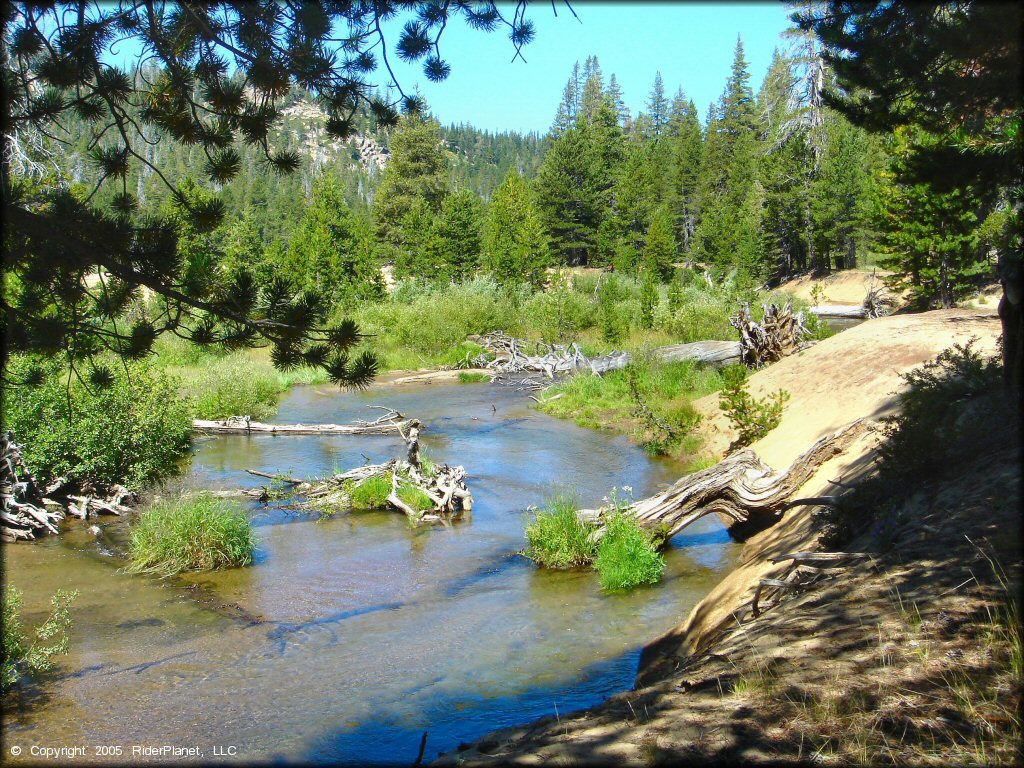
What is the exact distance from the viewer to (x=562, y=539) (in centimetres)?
1059

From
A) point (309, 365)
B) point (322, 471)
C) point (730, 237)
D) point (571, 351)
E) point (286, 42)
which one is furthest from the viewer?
point (730, 237)

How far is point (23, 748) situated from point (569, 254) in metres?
58.2

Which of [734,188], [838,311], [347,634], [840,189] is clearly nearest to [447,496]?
[347,634]

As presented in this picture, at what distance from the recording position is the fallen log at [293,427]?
17938 millimetres

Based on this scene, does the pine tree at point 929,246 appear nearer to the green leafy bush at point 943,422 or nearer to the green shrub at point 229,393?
the green leafy bush at point 943,422

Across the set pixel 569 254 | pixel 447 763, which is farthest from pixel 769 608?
pixel 569 254

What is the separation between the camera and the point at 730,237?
52531 millimetres

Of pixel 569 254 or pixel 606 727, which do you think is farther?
pixel 569 254

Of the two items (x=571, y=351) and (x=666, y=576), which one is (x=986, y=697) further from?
(x=571, y=351)

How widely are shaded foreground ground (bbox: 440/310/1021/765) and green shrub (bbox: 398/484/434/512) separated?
6.59 metres

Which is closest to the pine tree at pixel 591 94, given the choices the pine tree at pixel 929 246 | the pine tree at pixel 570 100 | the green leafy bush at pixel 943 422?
the pine tree at pixel 570 100

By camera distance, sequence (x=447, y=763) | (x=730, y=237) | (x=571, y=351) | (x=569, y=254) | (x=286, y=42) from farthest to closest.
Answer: (x=569, y=254) → (x=730, y=237) → (x=571, y=351) → (x=286, y=42) → (x=447, y=763)

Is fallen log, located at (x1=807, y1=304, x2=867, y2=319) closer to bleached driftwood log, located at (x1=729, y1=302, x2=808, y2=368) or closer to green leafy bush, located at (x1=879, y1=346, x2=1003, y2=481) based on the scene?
bleached driftwood log, located at (x1=729, y1=302, x2=808, y2=368)

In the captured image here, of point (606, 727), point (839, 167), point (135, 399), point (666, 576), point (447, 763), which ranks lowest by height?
point (666, 576)
